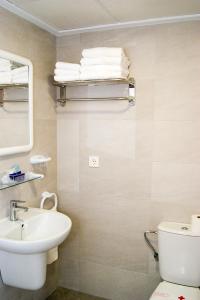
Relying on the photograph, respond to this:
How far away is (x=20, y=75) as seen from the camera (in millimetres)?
2064

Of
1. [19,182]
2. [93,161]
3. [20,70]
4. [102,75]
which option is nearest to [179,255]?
[93,161]

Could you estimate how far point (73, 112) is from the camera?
2.49 m

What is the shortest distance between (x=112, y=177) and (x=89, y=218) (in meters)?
0.43

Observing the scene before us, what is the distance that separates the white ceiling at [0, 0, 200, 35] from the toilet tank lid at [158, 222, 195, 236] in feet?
4.93

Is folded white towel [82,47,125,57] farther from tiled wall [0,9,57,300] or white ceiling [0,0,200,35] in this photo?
tiled wall [0,9,57,300]

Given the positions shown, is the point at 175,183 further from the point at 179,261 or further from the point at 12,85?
the point at 12,85

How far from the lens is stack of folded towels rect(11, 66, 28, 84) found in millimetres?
2012

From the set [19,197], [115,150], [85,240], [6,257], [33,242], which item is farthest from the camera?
[85,240]

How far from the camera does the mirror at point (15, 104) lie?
6.28ft

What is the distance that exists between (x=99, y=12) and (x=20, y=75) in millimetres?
706

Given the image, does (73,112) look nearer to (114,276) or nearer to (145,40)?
(145,40)

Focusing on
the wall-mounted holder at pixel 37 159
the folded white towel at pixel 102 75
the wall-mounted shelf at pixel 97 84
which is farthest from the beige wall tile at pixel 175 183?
the wall-mounted holder at pixel 37 159

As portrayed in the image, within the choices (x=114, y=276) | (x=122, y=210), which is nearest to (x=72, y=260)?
(x=114, y=276)

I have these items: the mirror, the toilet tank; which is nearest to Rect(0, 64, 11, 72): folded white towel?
the mirror
